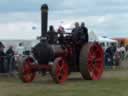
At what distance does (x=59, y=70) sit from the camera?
15914mm

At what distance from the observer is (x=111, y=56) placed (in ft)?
99.2

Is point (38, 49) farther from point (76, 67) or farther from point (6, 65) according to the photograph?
point (6, 65)

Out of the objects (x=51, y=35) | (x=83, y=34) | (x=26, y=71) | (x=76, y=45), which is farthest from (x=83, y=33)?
(x=26, y=71)

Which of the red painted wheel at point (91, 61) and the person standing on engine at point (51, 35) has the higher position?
the person standing on engine at point (51, 35)

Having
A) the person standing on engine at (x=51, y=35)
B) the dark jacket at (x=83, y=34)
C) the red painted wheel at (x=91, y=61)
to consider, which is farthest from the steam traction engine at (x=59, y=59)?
the dark jacket at (x=83, y=34)

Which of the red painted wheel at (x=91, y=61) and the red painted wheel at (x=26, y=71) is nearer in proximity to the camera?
the red painted wheel at (x=26, y=71)

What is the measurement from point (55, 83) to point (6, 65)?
5896 mm

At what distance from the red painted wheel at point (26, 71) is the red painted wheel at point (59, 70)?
1.24m

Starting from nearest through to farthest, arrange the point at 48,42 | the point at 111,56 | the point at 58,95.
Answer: the point at 58,95 < the point at 48,42 < the point at 111,56

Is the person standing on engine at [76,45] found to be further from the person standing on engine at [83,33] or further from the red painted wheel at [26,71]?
the red painted wheel at [26,71]

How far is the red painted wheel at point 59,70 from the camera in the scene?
15606 millimetres

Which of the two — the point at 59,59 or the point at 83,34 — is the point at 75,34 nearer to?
the point at 83,34

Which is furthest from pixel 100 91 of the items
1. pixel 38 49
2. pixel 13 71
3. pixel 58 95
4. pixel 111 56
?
pixel 111 56

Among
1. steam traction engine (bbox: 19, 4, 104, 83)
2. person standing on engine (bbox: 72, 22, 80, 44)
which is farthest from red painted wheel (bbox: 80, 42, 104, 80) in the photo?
person standing on engine (bbox: 72, 22, 80, 44)
